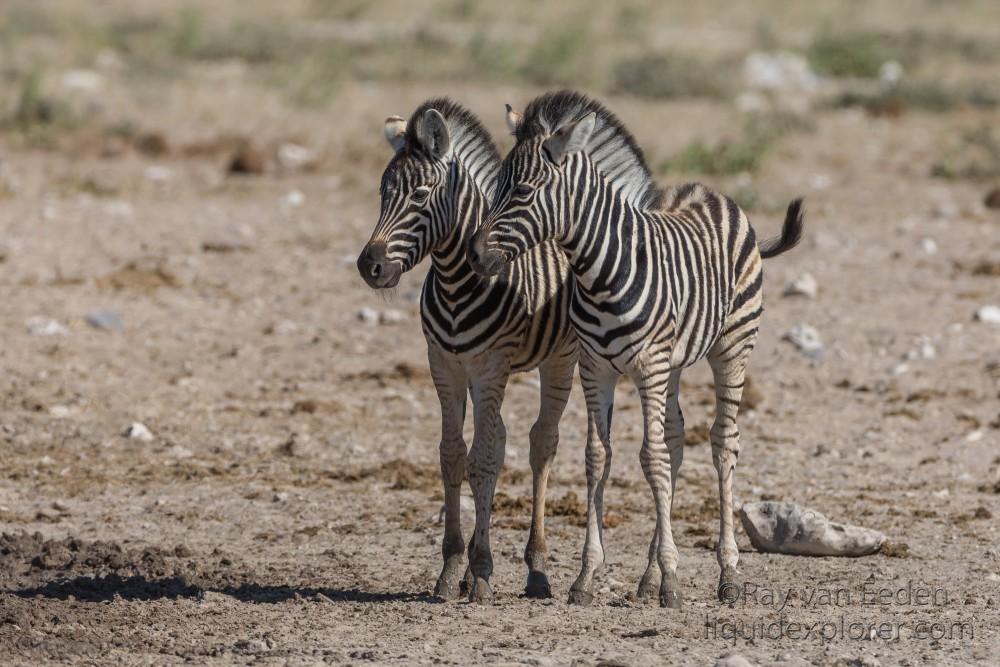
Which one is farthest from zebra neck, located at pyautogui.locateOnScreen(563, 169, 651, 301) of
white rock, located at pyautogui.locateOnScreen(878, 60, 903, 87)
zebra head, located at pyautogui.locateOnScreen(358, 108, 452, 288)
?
white rock, located at pyautogui.locateOnScreen(878, 60, 903, 87)

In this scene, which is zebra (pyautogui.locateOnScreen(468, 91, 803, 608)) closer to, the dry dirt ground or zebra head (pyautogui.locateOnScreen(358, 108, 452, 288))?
zebra head (pyautogui.locateOnScreen(358, 108, 452, 288))

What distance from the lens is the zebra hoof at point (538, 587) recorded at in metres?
7.24

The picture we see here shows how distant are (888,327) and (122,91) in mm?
11904

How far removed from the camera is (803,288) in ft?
41.8

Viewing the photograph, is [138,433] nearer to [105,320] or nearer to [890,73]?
[105,320]

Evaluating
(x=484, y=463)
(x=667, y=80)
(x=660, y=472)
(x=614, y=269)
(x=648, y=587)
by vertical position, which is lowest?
(x=648, y=587)

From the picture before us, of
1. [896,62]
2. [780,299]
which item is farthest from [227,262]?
[896,62]

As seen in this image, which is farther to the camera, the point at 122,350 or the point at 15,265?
the point at 15,265

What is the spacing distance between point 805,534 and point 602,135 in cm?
241

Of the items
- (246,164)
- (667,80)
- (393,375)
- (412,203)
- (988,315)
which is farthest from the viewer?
(667,80)

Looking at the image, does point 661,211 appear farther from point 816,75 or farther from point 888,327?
point 816,75

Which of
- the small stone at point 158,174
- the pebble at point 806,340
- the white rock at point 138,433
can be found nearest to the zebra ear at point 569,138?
the white rock at point 138,433

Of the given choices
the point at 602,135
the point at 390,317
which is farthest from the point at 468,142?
the point at 390,317

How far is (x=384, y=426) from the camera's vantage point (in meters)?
10.4
